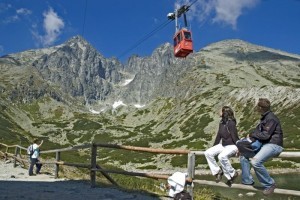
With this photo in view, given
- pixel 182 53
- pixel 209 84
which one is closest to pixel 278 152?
pixel 182 53

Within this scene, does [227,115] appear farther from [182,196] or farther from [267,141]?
[182,196]

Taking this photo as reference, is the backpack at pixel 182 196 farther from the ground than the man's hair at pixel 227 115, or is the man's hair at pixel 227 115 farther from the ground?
the man's hair at pixel 227 115

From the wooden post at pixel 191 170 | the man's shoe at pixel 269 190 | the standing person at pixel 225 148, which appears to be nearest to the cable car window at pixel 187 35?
the standing person at pixel 225 148

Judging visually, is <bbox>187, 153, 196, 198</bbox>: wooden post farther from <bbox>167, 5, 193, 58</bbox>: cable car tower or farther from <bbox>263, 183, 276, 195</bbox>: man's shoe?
<bbox>167, 5, 193, 58</bbox>: cable car tower

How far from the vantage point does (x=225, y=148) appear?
35.3 feet

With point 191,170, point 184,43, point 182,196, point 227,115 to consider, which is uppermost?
point 184,43

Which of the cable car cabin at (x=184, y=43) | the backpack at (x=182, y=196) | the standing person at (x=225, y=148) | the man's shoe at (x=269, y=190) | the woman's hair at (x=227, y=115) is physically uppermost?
the cable car cabin at (x=184, y=43)

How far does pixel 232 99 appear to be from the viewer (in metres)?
147

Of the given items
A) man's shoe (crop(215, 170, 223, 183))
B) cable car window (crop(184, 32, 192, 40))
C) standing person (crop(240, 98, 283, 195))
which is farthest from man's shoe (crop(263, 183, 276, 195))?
cable car window (crop(184, 32, 192, 40))

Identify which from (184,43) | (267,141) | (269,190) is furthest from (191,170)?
(184,43)

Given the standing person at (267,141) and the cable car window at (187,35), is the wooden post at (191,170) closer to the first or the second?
the standing person at (267,141)

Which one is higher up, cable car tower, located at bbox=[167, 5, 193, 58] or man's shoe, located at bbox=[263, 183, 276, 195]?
→ cable car tower, located at bbox=[167, 5, 193, 58]

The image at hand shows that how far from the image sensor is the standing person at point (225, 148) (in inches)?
416

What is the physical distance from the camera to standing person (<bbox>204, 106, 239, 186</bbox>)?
1058 cm
